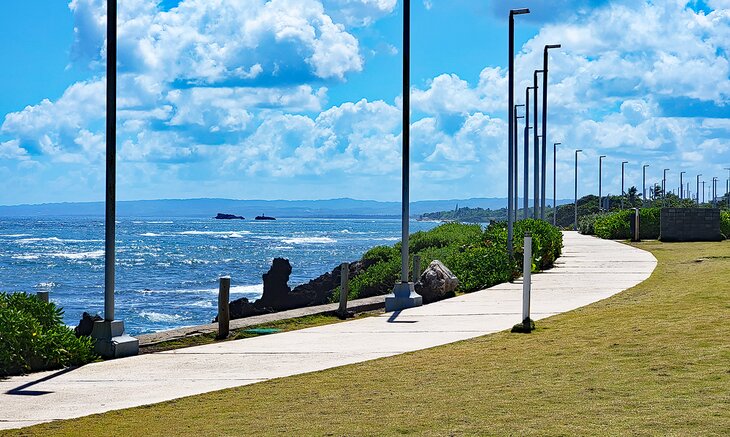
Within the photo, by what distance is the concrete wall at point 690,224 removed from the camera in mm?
48469

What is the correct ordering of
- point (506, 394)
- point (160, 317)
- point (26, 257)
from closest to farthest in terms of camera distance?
point (506, 394) → point (160, 317) → point (26, 257)

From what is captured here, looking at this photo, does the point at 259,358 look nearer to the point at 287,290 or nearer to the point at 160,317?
the point at 160,317

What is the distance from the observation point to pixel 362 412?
9023mm

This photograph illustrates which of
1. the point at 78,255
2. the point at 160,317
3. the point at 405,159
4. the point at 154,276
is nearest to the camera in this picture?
the point at 405,159

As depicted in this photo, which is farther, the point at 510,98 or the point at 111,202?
the point at 510,98

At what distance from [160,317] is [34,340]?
2502 cm

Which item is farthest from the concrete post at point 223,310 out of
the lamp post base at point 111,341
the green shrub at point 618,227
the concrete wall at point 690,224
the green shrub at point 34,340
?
the green shrub at point 618,227

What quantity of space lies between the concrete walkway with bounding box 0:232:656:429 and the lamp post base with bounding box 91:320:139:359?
23 cm

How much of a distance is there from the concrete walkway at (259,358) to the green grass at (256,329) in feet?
1.45

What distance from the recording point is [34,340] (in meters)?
12.6

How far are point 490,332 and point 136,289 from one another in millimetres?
39533

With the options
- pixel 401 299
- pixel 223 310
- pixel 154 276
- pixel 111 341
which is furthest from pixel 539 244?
pixel 154 276

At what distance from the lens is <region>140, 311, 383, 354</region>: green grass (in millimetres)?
14953

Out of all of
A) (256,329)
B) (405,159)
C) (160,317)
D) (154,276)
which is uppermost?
(405,159)
